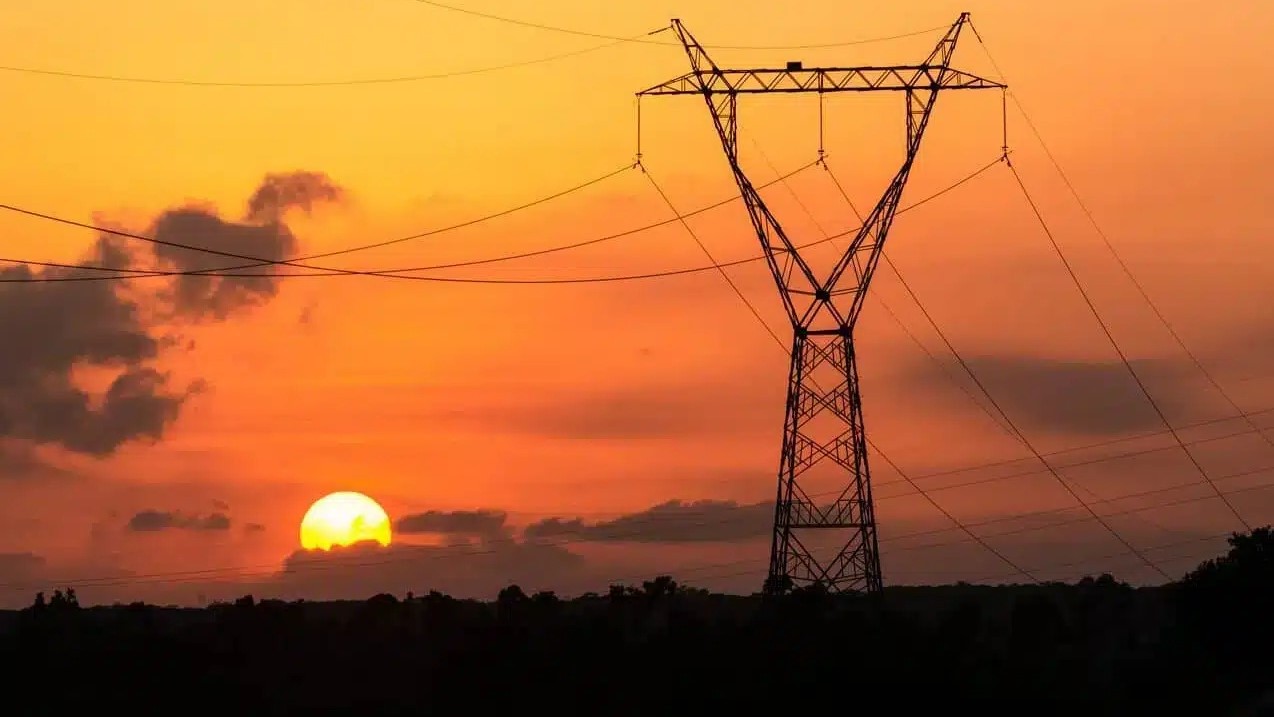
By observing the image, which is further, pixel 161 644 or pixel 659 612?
pixel 659 612

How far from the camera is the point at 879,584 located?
261ft

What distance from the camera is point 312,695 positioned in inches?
3366

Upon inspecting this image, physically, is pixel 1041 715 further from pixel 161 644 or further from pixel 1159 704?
pixel 161 644

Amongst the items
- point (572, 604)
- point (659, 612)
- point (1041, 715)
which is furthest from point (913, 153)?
point (572, 604)

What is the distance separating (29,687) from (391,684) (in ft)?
53.0

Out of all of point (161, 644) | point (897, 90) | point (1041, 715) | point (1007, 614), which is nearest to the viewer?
point (1041, 715)

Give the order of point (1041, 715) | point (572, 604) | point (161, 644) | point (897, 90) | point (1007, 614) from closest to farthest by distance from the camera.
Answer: point (1041, 715) < point (897, 90) < point (161, 644) < point (1007, 614) < point (572, 604)

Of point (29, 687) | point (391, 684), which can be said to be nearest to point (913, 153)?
point (391, 684)

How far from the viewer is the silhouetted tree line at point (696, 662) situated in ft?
240

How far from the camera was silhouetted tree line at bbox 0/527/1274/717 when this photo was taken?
7300 cm

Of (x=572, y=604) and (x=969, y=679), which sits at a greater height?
(x=572, y=604)

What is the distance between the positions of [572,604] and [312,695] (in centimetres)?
5087

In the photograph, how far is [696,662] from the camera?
79.8m

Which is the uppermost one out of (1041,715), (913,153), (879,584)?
(913,153)
